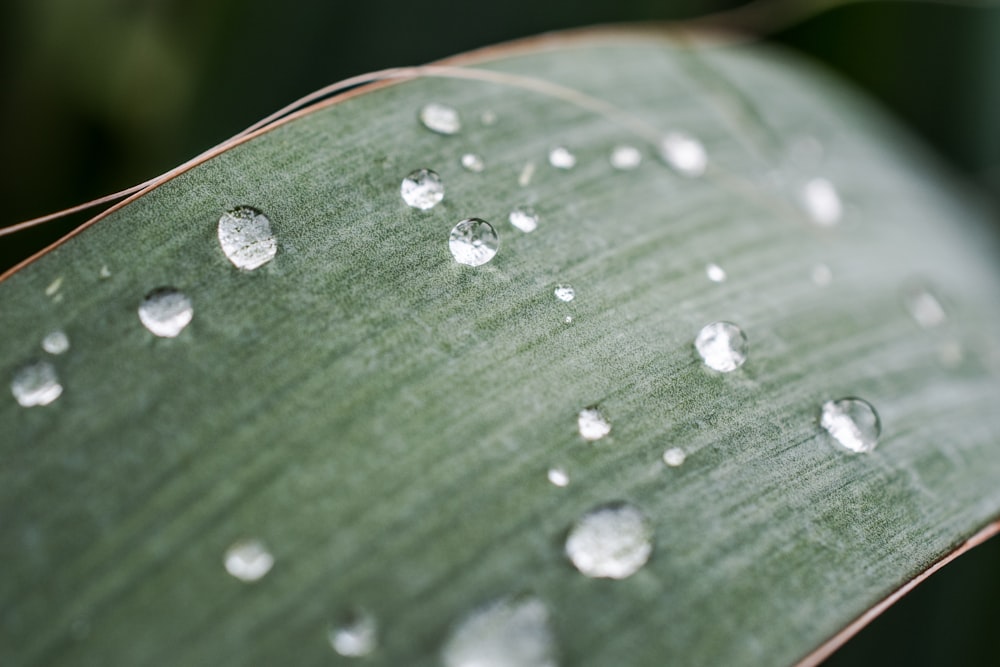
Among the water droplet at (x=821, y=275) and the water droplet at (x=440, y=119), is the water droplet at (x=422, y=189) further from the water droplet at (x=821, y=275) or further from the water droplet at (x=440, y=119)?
the water droplet at (x=821, y=275)


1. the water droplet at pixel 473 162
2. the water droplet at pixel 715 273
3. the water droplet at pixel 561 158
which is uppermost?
the water droplet at pixel 473 162

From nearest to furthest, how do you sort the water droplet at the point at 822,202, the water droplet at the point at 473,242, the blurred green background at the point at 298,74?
the water droplet at the point at 473,242 → the water droplet at the point at 822,202 → the blurred green background at the point at 298,74

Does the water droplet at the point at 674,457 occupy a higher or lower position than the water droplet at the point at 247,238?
lower

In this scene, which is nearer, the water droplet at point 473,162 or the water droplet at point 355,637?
the water droplet at point 355,637

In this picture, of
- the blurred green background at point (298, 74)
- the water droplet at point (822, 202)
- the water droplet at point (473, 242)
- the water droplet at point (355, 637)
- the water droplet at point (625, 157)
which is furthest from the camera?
the blurred green background at point (298, 74)

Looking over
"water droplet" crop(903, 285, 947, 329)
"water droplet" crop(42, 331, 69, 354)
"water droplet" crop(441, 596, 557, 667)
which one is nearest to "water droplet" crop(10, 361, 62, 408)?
"water droplet" crop(42, 331, 69, 354)

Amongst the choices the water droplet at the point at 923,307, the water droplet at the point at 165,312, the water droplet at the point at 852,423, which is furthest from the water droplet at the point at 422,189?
the water droplet at the point at 923,307

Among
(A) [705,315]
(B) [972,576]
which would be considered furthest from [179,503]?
(B) [972,576]

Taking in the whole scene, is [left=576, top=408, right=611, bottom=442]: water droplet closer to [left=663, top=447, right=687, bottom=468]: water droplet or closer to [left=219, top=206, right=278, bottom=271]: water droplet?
[left=663, top=447, right=687, bottom=468]: water droplet
